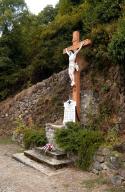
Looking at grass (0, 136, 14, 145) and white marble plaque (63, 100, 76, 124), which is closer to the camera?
white marble plaque (63, 100, 76, 124)

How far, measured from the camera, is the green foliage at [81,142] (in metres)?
8.71

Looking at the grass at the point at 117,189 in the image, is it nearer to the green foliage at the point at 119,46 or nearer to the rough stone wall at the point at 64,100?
the rough stone wall at the point at 64,100

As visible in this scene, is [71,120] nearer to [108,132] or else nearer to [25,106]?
[108,132]

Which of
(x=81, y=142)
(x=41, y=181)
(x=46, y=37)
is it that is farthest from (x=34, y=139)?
(x=46, y=37)

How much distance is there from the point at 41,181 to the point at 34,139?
3.39m

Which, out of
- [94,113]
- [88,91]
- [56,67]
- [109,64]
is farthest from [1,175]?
[56,67]

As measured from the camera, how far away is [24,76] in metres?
17.6

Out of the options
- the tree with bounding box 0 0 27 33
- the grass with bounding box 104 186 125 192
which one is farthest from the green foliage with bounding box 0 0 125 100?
the grass with bounding box 104 186 125 192

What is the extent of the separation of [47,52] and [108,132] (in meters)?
7.95

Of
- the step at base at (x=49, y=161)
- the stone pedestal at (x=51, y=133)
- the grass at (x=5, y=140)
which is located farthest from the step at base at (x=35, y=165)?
the grass at (x=5, y=140)

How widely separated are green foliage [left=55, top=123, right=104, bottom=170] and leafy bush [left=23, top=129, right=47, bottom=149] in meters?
1.48

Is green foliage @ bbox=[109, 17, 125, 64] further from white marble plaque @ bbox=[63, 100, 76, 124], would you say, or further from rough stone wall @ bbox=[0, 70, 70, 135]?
rough stone wall @ bbox=[0, 70, 70, 135]

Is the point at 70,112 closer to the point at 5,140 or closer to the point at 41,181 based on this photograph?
the point at 41,181

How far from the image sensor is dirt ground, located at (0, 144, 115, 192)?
7512 mm
